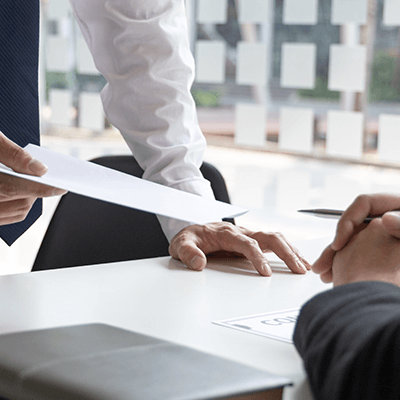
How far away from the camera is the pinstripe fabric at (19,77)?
1.14 meters

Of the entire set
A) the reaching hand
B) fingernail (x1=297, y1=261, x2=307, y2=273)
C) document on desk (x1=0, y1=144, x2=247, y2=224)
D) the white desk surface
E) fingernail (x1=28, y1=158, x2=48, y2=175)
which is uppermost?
fingernail (x1=28, y1=158, x2=48, y2=175)

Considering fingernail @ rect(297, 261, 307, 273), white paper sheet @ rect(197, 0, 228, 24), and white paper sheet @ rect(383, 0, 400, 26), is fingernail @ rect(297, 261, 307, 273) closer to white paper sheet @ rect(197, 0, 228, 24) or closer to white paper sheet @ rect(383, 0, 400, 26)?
white paper sheet @ rect(383, 0, 400, 26)

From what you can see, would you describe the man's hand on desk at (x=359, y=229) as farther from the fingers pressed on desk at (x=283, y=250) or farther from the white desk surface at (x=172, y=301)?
the fingers pressed on desk at (x=283, y=250)

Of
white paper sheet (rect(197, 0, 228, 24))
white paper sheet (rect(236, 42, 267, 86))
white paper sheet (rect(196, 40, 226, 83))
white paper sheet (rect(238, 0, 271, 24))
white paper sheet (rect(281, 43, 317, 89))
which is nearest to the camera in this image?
white paper sheet (rect(281, 43, 317, 89))

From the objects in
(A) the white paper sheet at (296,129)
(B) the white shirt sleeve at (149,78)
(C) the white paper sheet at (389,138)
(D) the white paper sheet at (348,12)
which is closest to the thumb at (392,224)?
(B) the white shirt sleeve at (149,78)

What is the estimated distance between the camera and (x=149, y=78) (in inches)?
48.1

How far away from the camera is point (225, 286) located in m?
0.85

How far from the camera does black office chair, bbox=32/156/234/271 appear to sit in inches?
48.7

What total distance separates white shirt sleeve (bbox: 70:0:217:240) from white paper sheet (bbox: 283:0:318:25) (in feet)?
→ 12.0

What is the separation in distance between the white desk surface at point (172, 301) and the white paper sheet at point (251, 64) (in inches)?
161

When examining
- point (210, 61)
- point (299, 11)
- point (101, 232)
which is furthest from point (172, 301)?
point (210, 61)

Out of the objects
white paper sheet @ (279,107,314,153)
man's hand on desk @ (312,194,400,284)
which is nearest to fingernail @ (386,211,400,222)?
man's hand on desk @ (312,194,400,284)

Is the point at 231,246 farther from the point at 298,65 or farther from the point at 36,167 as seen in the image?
the point at 298,65

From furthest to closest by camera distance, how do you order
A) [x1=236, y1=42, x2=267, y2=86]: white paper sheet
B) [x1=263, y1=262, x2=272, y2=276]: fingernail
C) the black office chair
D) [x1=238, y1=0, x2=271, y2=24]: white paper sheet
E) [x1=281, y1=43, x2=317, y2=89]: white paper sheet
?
1. [x1=238, y1=0, x2=271, y2=24]: white paper sheet
2. [x1=236, y1=42, x2=267, y2=86]: white paper sheet
3. [x1=281, y1=43, x2=317, y2=89]: white paper sheet
4. the black office chair
5. [x1=263, y1=262, x2=272, y2=276]: fingernail
